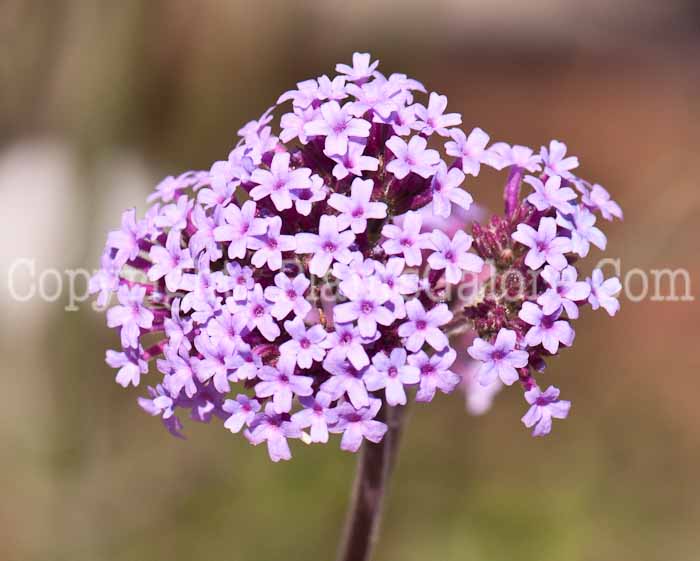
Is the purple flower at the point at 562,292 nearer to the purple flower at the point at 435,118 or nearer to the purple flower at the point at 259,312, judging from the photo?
the purple flower at the point at 435,118

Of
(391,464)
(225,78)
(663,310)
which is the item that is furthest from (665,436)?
(225,78)

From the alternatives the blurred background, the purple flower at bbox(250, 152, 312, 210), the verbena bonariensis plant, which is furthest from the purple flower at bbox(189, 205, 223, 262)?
the blurred background

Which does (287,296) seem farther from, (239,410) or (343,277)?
(239,410)

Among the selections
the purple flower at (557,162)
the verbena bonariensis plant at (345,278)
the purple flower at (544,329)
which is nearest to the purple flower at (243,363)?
the verbena bonariensis plant at (345,278)

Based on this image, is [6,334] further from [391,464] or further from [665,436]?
[665,436]

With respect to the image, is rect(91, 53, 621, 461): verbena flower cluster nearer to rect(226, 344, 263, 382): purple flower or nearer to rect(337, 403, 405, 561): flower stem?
rect(226, 344, 263, 382): purple flower
